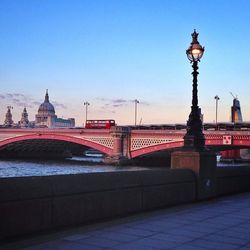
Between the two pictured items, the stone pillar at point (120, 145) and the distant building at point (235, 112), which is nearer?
the stone pillar at point (120, 145)

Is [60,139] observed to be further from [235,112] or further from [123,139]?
[235,112]

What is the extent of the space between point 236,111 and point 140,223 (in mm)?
119244

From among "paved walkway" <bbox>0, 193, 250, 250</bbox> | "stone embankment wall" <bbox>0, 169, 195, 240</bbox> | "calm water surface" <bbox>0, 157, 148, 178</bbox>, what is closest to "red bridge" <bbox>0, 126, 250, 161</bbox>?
"calm water surface" <bbox>0, 157, 148, 178</bbox>

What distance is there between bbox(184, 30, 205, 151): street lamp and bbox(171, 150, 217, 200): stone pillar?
43 centimetres

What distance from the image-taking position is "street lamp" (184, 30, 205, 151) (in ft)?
43.1

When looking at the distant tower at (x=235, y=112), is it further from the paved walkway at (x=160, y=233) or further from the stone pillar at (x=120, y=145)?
the paved walkway at (x=160, y=233)

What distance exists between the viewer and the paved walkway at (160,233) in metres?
7.05

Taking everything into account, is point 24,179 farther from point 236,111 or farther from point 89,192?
point 236,111

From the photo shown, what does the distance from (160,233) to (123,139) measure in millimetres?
67658

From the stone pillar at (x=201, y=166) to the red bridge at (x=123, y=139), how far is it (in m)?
51.2

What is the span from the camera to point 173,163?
12.7 m

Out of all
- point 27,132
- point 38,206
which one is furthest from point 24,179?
point 27,132

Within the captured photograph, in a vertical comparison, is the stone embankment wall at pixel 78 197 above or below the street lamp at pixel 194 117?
below

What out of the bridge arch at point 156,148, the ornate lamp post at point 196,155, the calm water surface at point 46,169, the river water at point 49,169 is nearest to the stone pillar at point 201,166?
the ornate lamp post at point 196,155
